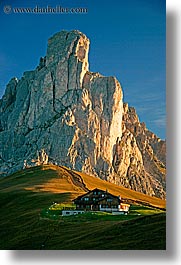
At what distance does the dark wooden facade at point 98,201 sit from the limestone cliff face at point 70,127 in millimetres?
24721

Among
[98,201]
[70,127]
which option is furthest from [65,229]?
[70,127]

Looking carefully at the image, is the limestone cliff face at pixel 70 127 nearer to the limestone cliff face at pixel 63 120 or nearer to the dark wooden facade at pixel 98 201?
the limestone cliff face at pixel 63 120

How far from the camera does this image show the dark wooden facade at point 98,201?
36.6 feet

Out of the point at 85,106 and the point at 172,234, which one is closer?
the point at 172,234

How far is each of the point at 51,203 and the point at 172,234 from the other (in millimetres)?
2863

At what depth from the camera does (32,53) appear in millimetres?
12586

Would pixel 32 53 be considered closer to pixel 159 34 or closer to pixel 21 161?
pixel 159 34

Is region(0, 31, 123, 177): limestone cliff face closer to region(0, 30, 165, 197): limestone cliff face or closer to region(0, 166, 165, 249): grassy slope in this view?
region(0, 30, 165, 197): limestone cliff face

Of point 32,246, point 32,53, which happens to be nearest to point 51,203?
point 32,246

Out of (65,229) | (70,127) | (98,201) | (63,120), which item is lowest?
(65,229)

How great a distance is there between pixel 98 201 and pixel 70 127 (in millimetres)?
33931

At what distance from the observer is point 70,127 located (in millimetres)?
45219

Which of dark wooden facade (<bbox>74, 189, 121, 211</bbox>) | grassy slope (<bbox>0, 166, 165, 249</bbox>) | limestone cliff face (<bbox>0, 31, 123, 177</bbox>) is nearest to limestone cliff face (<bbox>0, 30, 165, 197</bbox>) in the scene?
limestone cliff face (<bbox>0, 31, 123, 177</bbox>)

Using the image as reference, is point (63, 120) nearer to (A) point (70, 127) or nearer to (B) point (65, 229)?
(A) point (70, 127)
